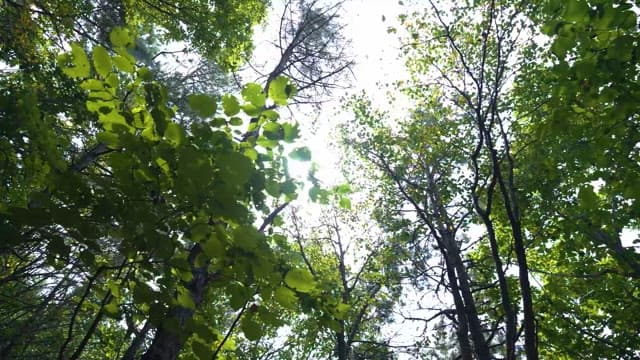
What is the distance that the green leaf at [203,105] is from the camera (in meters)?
1.46

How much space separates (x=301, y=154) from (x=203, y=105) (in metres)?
0.47

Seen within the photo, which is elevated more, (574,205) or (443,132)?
(443,132)

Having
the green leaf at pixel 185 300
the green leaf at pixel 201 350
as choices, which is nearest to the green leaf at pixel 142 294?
the green leaf at pixel 185 300

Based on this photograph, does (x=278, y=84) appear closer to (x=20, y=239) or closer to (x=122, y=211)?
(x=122, y=211)

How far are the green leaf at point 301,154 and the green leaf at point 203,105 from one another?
1.35ft

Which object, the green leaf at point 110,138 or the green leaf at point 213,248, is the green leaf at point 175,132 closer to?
the green leaf at point 110,138

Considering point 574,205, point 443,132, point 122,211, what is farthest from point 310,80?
point 122,211

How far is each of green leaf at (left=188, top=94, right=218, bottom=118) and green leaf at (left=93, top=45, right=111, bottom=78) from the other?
359mm

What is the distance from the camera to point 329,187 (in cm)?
190

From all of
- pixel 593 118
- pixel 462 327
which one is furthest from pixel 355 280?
pixel 593 118

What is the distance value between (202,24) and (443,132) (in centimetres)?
625

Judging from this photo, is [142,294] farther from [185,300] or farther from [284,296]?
[284,296]

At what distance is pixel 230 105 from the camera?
162 cm

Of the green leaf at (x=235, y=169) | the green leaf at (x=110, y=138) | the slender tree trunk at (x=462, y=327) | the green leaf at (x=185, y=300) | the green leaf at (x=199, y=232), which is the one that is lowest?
the green leaf at (x=185, y=300)
